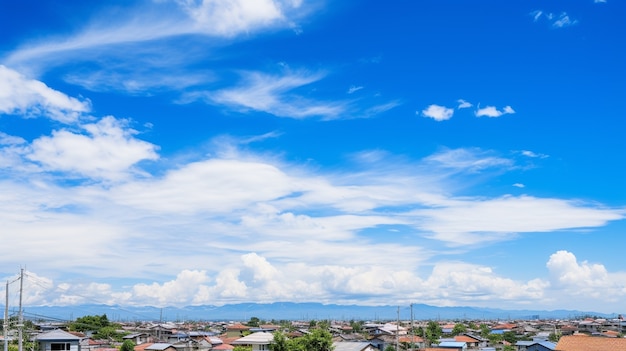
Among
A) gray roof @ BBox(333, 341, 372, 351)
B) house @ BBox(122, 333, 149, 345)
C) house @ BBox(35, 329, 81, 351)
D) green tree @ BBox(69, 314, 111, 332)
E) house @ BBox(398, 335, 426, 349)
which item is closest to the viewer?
gray roof @ BBox(333, 341, 372, 351)

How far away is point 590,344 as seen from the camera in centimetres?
4750

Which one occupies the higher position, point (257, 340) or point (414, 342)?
point (257, 340)

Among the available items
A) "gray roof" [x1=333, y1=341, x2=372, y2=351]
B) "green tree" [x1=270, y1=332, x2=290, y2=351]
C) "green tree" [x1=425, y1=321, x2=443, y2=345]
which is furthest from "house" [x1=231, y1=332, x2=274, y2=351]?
"green tree" [x1=425, y1=321, x2=443, y2=345]

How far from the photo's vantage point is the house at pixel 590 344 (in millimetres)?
46156

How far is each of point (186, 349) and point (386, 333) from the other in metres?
33.0

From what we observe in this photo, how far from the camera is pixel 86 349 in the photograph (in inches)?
2660

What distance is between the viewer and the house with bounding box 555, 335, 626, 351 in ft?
151

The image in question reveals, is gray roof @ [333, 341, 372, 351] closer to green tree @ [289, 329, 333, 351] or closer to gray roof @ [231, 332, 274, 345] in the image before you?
green tree @ [289, 329, 333, 351]

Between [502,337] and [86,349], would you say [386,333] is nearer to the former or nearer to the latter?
[502,337]

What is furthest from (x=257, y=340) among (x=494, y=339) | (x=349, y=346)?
(x=494, y=339)

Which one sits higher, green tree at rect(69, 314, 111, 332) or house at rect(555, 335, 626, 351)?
house at rect(555, 335, 626, 351)

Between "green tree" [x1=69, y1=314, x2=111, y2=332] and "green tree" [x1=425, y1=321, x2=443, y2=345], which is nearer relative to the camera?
"green tree" [x1=425, y1=321, x2=443, y2=345]

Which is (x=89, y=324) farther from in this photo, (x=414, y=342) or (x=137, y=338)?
(x=414, y=342)

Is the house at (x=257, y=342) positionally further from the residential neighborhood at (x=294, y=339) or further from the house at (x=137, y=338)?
the house at (x=137, y=338)
